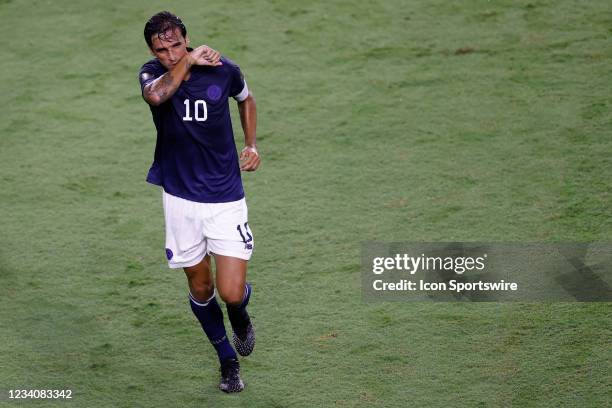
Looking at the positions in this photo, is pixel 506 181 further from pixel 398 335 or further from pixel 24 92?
pixel 24 92

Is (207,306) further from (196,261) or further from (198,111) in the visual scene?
(198,111)

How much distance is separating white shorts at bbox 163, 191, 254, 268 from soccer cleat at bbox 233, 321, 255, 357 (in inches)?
18.2

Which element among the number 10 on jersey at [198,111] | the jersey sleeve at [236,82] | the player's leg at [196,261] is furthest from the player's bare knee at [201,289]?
the jersey sleeve at [236,82]

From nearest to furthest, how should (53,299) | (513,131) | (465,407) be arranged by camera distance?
(465,407), (53,299), (513,131)

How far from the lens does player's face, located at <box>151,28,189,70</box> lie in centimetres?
473

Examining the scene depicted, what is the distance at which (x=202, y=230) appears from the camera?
502 centimetres

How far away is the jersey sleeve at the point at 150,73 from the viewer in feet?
15.8

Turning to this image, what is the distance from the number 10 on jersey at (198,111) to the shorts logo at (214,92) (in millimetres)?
47

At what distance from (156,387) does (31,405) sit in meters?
0.62

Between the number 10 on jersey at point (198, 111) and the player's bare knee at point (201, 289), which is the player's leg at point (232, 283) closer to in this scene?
the player's bare knee at point (201, 289)

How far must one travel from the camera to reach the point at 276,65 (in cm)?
881

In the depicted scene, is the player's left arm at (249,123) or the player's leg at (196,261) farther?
the player's left arm at (249,123)

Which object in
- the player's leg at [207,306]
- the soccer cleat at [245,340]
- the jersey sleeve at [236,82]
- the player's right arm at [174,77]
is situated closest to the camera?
the player's right arm at [174,77]

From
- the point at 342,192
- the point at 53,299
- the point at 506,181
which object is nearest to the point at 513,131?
the point at 506,181
